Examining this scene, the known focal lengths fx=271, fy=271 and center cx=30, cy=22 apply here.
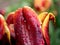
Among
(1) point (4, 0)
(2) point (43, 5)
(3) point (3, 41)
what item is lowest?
(3) point (3, 41)

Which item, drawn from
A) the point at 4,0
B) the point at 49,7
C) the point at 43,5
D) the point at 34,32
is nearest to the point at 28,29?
the point at 34,32

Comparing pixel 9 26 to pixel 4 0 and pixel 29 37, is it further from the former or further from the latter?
pixel 4 0

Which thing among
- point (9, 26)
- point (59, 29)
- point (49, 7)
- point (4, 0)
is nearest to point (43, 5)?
point (49, 7)

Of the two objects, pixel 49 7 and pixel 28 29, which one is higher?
pixel 49 7

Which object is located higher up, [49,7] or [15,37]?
[49,7]

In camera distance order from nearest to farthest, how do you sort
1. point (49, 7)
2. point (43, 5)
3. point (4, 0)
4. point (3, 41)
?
point (3, 41) → point (43, 5) → point (49, 7) → point (4, 0)

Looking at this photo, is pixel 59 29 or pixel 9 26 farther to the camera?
pixel 59 29

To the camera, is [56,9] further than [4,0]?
No

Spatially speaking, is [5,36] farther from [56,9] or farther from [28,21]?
[56,9]

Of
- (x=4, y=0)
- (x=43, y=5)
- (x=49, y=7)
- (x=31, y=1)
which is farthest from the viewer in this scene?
(x=4, y=0)
